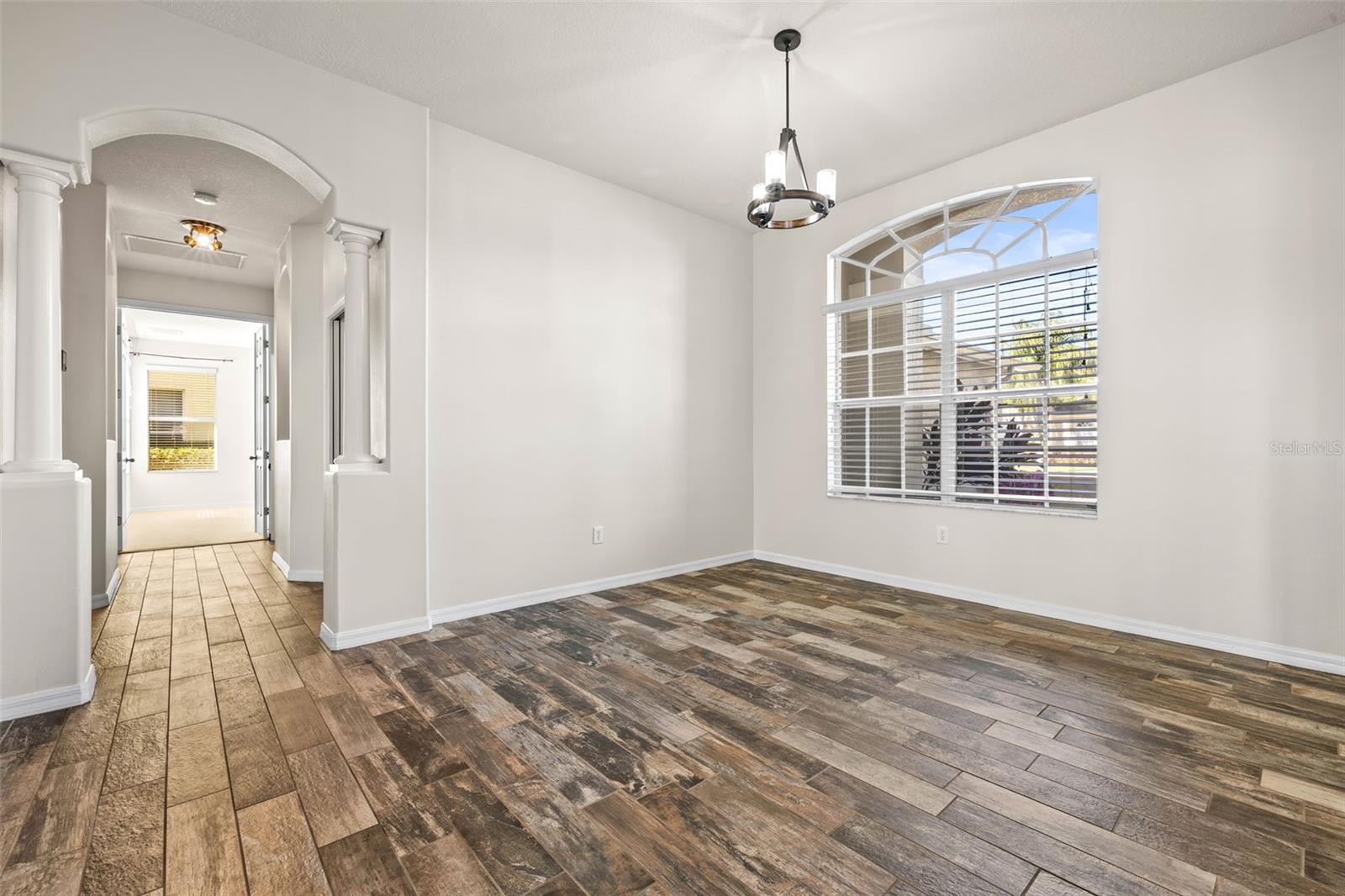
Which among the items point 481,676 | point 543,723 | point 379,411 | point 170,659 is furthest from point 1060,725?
point 170,659

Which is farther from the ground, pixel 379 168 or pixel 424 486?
pixel 379 168

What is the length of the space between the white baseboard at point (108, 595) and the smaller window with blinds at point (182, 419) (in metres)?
6.50

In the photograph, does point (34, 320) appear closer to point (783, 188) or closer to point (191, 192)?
point (191, 192)

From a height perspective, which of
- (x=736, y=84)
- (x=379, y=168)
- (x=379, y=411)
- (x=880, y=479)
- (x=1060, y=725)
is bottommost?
(x=1060, y=725)

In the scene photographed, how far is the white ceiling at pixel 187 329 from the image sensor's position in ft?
25.8

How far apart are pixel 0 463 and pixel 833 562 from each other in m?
4.85

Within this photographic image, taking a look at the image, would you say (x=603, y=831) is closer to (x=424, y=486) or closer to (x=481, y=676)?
(x=481, y=676)

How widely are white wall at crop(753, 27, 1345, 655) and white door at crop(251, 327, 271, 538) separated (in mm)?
7092

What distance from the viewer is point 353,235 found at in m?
3.30

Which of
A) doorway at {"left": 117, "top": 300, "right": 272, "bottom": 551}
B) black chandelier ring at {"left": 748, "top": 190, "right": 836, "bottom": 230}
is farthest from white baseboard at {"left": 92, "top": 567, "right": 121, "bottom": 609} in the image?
black chandelier ring at {"left": 748, "top": 190, "right": 836, "bottom": 230}

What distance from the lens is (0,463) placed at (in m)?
2.38

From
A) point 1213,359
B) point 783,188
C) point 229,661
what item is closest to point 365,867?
point 229,661

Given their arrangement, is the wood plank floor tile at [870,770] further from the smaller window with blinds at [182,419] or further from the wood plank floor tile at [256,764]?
the smaller window with blinds at [182,419]

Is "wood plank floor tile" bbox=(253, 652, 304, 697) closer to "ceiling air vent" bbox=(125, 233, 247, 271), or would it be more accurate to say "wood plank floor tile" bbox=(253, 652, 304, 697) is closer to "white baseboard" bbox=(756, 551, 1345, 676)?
"white baseboard" bbox=(756, 551, 1345, 676)
